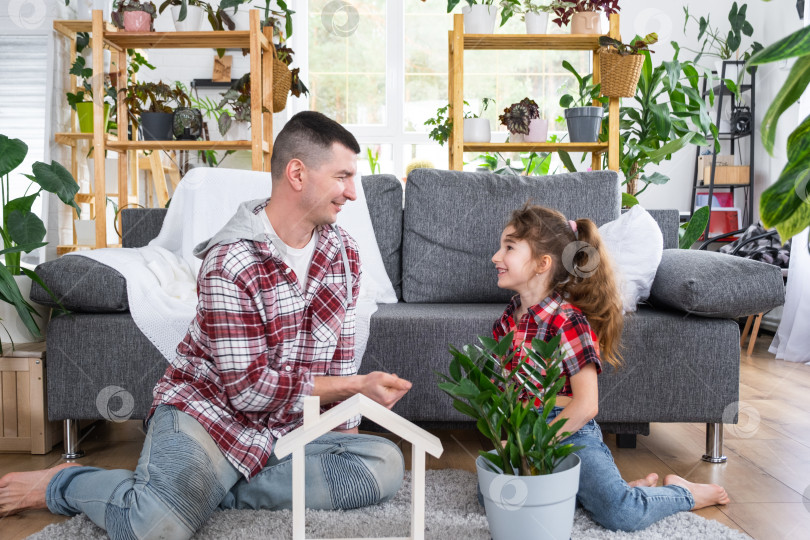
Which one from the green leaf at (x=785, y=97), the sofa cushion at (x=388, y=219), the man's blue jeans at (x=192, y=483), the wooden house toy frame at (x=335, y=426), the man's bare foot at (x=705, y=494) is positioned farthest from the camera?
the sofa cushion at (x=388, y=219)

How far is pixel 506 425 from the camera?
45.1 inches

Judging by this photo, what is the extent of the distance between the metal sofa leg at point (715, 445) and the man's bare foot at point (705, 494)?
0.32 meters

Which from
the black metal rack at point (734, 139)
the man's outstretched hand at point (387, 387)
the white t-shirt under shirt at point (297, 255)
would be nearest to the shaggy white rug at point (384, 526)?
the man's outstretched hand at point (387, 387)

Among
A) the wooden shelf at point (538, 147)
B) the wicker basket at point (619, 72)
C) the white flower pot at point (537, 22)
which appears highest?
the white flower pot at point (537, 22)

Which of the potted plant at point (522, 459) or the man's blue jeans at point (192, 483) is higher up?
the potted plant at point (522, 459)

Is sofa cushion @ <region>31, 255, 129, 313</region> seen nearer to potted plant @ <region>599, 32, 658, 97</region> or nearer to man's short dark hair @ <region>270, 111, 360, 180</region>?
man's short dark hair @ <region>270, 111, 360, 180</region>

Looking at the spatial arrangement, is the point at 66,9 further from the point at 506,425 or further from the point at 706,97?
the point at 706,97

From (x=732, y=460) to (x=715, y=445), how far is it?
0.07 m

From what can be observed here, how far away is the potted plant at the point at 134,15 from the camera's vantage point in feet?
9.91

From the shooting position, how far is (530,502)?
3.64ft

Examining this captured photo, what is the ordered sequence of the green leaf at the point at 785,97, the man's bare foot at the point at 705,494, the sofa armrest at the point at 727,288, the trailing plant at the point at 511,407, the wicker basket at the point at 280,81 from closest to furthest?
1. the green leaf at the point at 785,97
2. the trailing plant at the point at 511,407
3. the man's bare foot at the point at 705,494
4. the sofa armrest at the point at 727,288
5. the wicker basket at the point at 280,81

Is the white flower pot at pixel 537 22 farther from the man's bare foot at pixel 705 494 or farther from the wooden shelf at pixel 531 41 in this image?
the man's bare foot at pixel 705 494

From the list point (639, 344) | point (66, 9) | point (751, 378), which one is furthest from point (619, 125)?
point (66, 9)

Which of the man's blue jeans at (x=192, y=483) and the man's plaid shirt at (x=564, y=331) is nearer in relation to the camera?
the man's blue jeans at (x=192, y=483)
